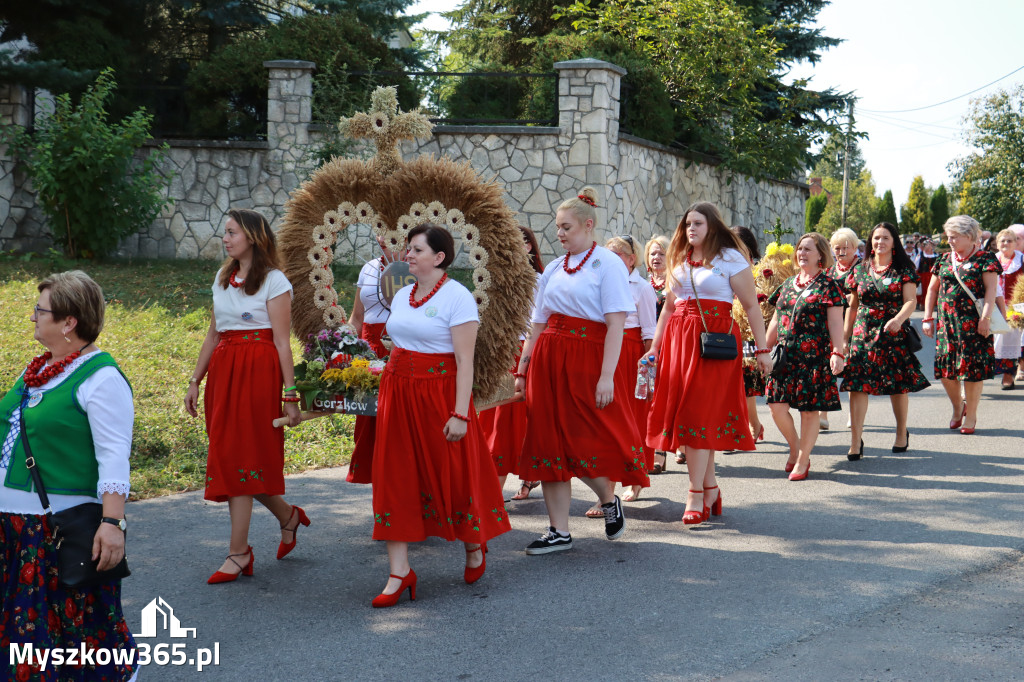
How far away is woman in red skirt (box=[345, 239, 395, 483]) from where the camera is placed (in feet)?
19.7

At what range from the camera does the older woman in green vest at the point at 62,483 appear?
3387 mm

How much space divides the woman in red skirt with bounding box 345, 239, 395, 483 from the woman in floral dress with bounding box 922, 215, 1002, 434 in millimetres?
6304

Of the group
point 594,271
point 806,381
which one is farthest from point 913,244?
point 594,271

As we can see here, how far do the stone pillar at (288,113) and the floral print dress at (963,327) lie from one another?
10346 mm

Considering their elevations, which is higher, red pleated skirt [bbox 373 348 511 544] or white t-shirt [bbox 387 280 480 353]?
white t-shirt [bbox 387 280 480 353]

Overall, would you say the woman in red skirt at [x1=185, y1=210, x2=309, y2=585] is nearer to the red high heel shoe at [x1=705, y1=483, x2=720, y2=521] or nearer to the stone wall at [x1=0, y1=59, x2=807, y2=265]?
the red high heel shoe at [x1=705, y1=483, x2=720, y2=521]

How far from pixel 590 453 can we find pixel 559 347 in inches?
25.5

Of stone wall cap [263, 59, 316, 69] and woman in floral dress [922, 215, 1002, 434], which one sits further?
stone wall cap [263, 59, 316, 69]

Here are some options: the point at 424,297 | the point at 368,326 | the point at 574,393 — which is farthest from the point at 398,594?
the point at 368,326

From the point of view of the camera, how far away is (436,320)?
5.06 metres

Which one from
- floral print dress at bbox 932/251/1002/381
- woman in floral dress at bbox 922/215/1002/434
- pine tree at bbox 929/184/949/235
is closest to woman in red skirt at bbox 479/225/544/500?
woman in floral dress at bbox 922/215/1002/434

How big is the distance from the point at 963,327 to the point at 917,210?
45667mm

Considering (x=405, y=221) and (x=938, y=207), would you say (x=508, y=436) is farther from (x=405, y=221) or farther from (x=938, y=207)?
(x=938, y=207)

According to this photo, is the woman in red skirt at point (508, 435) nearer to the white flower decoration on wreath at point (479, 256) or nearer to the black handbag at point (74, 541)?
the white flower decoration on wreath at point (479, 256)
